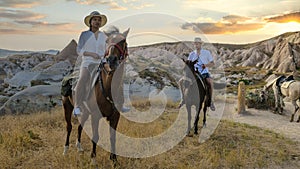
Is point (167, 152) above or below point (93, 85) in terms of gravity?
below

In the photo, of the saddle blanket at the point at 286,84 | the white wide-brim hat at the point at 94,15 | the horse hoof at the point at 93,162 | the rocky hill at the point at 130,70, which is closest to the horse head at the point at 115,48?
the rocky hill at the point at 130,70

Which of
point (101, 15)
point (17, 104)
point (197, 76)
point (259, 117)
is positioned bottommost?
point (259, 117)

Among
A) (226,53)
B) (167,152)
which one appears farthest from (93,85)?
(226,53)

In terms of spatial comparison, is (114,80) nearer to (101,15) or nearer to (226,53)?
(101,15)

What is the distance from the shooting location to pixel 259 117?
13828 mm

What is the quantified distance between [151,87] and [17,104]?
1221cm

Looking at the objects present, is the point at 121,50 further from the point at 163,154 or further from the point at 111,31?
the point at 163,154

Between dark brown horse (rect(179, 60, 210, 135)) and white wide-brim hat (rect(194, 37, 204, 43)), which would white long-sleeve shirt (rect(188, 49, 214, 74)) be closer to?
white wide-brim hat (rect(194, 37, 204, 43))

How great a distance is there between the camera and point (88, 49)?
5.81m

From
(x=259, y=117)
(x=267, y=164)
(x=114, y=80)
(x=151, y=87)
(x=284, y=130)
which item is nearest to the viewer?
(x=114, y=80)

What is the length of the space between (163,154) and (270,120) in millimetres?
8318

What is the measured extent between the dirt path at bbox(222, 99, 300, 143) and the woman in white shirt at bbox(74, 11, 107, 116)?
716 cm

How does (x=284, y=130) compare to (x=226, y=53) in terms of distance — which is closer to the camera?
(x=284, y=130)

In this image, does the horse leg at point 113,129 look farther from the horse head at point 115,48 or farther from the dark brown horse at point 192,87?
the dark brown horse at point 192,87
